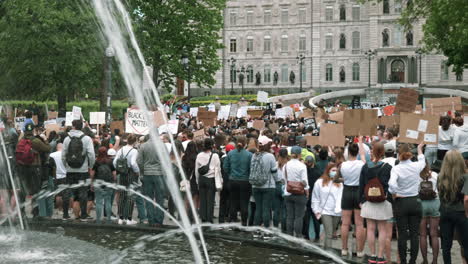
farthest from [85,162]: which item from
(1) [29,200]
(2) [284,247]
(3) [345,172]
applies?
(3) [345,172]

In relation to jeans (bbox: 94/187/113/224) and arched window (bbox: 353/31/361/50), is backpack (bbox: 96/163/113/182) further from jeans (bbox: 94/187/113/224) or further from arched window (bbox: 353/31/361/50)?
arched window (bbox: 353/31/361/50)

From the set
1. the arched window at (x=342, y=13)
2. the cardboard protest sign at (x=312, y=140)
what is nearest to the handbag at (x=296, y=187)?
the cardboard protest sign at (x=312, y=140)

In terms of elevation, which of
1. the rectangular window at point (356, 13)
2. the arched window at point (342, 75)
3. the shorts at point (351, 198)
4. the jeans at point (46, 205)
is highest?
the rectangular window at point (356, 13)

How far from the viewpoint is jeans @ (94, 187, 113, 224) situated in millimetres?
12375

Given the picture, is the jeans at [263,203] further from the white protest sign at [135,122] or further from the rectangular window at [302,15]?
the rectangular window at [302,15]

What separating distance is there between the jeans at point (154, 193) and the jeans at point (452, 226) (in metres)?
5.13

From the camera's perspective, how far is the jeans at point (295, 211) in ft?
34.6

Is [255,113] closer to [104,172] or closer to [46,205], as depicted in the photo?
[46,205]

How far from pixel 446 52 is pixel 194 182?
27.6 m

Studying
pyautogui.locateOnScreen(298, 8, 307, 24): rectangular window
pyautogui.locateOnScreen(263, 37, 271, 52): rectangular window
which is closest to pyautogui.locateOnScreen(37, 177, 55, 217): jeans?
pyautogui.locateOnScreen(298, 8, 307, 24): rectangular window

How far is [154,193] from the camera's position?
40.0ft

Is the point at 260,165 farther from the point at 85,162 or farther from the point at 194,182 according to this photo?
the point at 85,162

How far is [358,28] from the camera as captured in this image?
83750mm

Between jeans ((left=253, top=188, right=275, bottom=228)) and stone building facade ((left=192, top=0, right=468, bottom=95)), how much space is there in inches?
2718
